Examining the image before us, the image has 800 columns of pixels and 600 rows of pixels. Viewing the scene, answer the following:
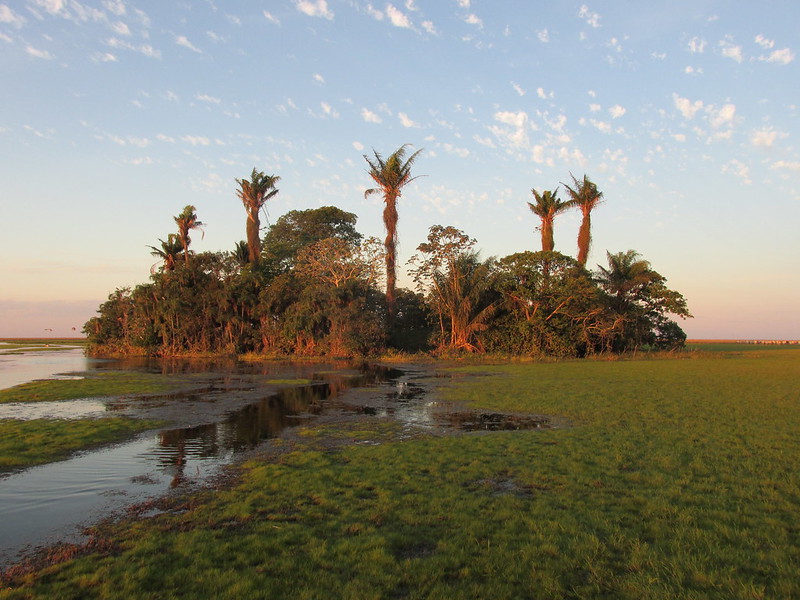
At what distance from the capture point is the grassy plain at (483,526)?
4.89m

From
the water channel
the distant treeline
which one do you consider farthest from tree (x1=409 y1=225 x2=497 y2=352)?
the water channel

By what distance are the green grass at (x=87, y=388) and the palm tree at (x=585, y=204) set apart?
3888cm

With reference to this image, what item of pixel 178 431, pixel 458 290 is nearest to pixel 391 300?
pixel 458 290

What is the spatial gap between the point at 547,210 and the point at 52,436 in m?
47.0

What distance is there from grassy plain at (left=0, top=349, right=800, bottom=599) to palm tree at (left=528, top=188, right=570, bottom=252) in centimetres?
3948

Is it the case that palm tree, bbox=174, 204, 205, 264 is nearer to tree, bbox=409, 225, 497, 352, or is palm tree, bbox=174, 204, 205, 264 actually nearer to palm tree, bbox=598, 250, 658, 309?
tree, bbox=409, 225, 497, 352

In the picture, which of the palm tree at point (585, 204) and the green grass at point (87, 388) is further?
the palm tree at point (585, 204)

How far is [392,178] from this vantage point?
4875cm

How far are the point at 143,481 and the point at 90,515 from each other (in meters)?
1.75

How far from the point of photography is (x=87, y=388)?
22.6 meters

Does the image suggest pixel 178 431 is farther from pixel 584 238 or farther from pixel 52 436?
pixel 584 238

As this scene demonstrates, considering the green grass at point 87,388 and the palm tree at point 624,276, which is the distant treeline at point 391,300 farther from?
the green grass at point 87,388

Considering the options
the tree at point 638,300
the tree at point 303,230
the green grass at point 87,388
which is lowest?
the green grass at point 87,388

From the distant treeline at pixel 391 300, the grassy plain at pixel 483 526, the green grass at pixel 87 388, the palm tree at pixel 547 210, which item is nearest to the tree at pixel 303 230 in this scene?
the distant treeline at pixel 391 300
